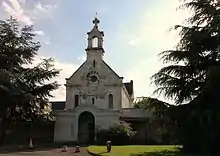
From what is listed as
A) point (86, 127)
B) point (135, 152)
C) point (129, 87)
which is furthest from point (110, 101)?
point (135, 152)

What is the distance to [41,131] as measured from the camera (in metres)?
45.7

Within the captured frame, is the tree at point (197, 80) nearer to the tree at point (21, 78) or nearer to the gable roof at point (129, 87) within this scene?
the tree at point (21, 78)

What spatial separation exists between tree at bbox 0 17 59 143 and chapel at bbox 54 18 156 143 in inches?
156

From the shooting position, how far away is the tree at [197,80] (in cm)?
2205

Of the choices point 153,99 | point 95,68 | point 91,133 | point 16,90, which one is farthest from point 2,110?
point 153,99

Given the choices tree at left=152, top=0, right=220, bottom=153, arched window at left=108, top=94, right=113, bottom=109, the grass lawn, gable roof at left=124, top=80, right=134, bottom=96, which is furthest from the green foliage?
gable roof at left=124, top=80, right=134, bottom=96

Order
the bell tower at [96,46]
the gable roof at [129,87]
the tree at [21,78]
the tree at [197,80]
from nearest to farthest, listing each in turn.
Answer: the tree at [197,80]
the tree at [21,78]
the bell tower at [96,46]
the gable roof at [129,87]

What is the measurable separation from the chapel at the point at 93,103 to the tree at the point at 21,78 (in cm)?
396

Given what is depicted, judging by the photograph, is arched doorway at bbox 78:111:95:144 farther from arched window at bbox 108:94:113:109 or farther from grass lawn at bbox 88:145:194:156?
grass lawn at bbox 88:145:194:156

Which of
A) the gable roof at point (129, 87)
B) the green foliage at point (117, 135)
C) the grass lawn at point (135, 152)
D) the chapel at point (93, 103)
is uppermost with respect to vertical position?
the gable roof at point (129, 87)

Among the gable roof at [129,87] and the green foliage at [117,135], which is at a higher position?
the gable roof at [129,87]

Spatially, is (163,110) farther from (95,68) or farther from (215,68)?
(95,68)

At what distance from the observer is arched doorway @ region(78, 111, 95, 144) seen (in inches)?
1745

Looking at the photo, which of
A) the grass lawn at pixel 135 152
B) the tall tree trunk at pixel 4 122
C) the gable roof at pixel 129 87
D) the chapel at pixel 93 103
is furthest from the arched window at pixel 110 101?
the grass lawn at pixel 135 152
